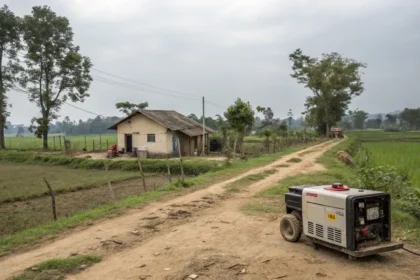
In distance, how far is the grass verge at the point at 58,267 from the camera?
19.1 feet

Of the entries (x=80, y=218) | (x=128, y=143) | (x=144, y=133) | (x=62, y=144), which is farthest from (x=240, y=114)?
(x=62, y=144)

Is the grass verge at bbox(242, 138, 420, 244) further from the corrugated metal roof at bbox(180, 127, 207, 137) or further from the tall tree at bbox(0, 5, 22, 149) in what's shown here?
the tall tree at bbox(0, 5, 22, 149)

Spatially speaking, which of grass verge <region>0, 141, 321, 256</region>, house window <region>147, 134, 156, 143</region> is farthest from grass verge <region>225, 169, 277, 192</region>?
house window <region>147, 134, 156, 143</region>

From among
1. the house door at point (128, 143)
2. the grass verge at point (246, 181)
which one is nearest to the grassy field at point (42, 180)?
the house door at point (128, 143)

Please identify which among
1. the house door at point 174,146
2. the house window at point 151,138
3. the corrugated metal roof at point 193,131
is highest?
the corrugated metal roof at point 193,131

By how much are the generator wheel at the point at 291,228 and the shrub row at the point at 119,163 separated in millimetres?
13681

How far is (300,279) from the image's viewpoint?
17.9ft

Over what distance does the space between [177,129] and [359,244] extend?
80.9ft

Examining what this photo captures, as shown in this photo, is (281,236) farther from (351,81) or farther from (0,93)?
(351,81)

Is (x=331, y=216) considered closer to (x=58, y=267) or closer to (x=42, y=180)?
(x=58, y=267)

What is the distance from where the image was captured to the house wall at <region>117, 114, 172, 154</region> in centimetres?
2991

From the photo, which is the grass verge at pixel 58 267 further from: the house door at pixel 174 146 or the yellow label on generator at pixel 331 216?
the house door at pixel 174 146

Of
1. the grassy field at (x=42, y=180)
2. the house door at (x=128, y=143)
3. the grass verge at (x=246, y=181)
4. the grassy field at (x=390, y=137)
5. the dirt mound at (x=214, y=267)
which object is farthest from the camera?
the grassy field at (x=390, y=137)

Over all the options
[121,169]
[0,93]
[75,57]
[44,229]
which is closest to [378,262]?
[44,229]
